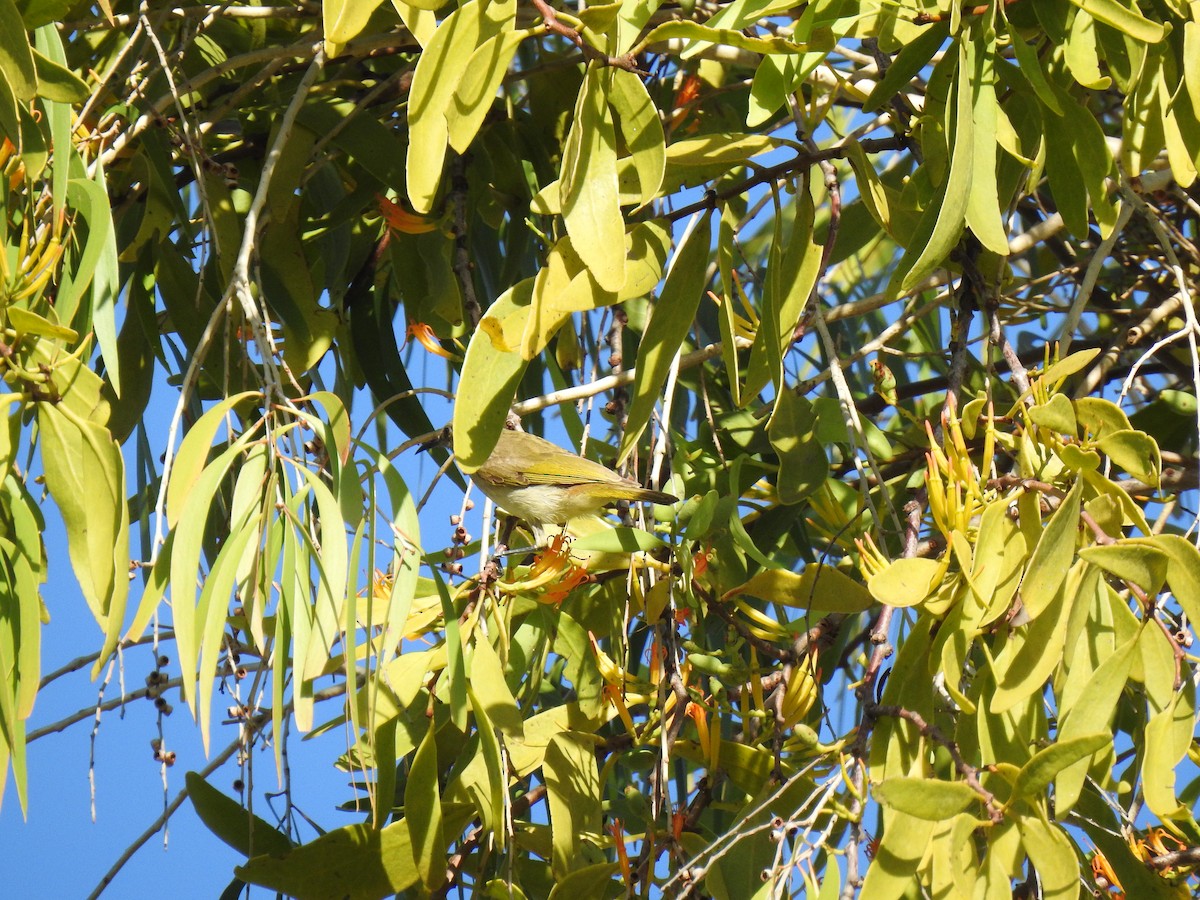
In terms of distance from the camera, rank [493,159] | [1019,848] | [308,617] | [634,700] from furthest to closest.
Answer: [493,159], [634,700], [308,617], [1019,848]

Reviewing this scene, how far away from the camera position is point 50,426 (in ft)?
3.34

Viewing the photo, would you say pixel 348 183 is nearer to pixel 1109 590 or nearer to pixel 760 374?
pixel 760 374

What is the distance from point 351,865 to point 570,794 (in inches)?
8.8

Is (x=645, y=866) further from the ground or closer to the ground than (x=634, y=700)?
closer to the ground

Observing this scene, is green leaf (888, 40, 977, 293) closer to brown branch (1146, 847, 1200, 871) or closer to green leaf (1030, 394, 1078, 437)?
green leaf (1030, 394, 1078, 437)

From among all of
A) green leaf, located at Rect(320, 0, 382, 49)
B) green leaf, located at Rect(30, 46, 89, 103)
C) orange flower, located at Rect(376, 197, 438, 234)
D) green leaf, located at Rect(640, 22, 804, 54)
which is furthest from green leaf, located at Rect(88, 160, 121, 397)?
green leaf, located at Rect(640, 22, 804, 54)

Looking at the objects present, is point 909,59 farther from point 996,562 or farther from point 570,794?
point 570,794

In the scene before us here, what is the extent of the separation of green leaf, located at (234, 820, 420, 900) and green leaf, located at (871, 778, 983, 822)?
1.67 ft

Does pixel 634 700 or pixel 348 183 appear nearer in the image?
pixel 634 700

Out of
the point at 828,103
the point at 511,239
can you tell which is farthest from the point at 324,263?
the point at 828,103

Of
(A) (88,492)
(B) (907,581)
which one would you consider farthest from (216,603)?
(B) (907,581)

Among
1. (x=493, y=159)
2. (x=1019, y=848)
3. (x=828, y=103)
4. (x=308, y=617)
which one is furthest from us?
(x=493, y=159)

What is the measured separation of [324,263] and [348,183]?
122mm

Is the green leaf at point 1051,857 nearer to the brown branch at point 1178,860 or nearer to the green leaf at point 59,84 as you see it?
the brown branch at point 1178,860
